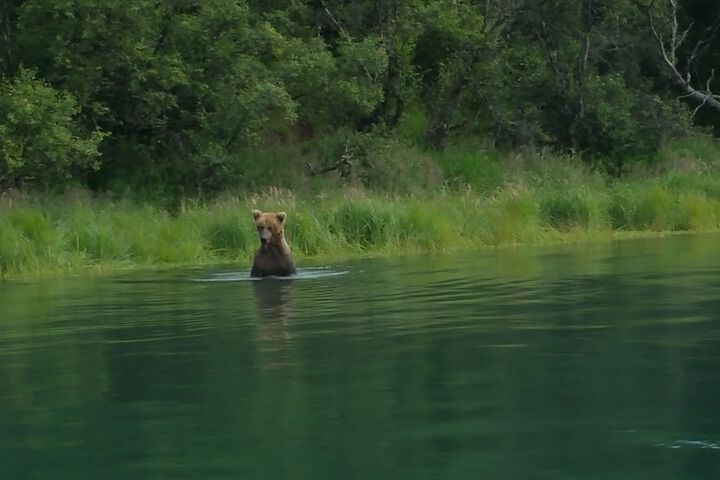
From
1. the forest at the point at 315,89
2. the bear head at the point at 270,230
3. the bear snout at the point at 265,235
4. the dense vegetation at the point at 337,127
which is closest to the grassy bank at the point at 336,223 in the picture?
the dense vegetation at the point at 337,127

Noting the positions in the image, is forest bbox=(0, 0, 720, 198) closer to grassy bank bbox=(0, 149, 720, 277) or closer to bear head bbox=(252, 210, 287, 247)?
grassy bank bbox=(0, 149, 720, 277)

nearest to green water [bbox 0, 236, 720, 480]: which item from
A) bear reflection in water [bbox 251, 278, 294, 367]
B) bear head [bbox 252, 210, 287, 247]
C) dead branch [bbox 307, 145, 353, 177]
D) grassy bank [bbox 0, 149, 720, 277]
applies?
bear reflection in water [bbox 251, 278, 294, 367]

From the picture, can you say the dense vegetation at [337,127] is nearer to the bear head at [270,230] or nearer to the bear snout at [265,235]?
the bear head at [270,230]

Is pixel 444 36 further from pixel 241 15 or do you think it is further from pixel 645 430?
pixel 645 430

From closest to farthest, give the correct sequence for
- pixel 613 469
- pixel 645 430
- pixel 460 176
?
pixel 613 469, pixel 645 430, pixel 460 176

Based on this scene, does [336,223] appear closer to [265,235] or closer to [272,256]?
[265,235]

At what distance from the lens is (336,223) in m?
26.7

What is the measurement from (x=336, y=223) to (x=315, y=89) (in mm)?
9012

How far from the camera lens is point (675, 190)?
3216cm

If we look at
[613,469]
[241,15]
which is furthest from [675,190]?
[613,469]

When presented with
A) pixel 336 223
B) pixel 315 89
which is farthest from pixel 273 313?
pixel 315 89

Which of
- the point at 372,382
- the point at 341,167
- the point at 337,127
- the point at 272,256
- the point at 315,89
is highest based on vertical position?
the point at 315,89

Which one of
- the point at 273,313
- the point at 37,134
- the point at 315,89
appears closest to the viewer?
the point at 273,313

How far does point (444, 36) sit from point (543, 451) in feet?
103
